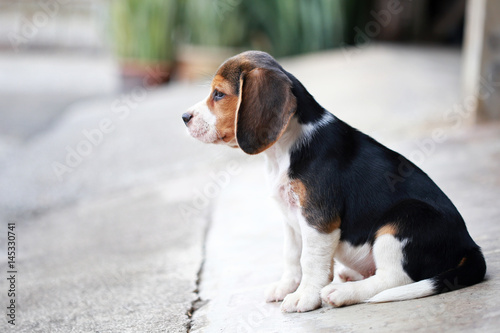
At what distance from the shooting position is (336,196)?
2312mm

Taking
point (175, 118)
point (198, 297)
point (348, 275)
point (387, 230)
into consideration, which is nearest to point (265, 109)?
point (387, 230)

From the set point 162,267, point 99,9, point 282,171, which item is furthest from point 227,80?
point 99,9

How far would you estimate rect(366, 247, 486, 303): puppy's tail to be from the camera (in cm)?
221

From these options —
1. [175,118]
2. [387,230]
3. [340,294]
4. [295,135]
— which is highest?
[295,135]

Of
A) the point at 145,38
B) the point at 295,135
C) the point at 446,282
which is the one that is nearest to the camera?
the point at 446,282

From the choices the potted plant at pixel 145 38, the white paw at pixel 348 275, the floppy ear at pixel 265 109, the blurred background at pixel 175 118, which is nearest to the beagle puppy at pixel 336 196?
the floppy ear at pixel 265 109

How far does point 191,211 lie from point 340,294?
8.07ft

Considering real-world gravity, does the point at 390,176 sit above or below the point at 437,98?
above

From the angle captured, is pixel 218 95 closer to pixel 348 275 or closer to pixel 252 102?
pixel 252 102

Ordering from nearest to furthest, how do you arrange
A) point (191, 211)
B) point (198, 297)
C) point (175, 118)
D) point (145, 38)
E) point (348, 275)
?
point (348, 275), point (198, 297), point (191, 211), point (175, 118), point (145, 38)

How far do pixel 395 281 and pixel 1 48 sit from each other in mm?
15163

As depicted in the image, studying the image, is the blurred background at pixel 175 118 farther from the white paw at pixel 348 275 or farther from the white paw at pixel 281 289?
the white paw at pixel 348 275

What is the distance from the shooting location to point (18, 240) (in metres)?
4.56

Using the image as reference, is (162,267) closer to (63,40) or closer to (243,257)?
(243,257)
